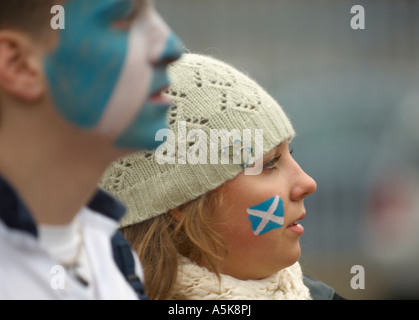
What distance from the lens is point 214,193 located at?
202cm

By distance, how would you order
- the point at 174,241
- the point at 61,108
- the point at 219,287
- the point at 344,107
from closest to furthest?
1. the point at 61,108
2. the point at 219,287
3. the point at 174,241
4. the point at 344,107

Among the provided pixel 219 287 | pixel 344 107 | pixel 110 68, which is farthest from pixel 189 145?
pixel 344 107

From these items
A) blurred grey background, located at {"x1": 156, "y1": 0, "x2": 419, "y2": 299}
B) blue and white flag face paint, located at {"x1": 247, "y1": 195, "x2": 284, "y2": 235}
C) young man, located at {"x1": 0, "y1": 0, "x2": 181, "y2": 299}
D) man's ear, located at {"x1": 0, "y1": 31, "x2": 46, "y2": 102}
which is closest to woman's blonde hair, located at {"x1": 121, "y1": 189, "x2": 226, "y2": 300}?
Result: blue and white flag face paint, located at {"x1": 247, "y1": 195, "x2": 284, "y2": 235}

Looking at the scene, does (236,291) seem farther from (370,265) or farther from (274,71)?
(274,71)

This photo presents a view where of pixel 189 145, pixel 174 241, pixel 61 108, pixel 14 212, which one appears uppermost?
pixel 61 108

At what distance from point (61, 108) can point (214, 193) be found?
1.06m

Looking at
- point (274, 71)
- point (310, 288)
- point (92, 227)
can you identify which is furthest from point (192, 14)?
point (92, 227)

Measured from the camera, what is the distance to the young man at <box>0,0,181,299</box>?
39.4 inches

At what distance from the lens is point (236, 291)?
196 cm

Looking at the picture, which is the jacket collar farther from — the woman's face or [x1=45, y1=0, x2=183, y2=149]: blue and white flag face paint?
the woman's face

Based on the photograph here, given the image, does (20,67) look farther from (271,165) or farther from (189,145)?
(271,165)

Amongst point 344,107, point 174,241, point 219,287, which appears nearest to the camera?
point 219,287

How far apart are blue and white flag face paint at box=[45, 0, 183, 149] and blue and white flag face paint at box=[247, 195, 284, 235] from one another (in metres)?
0.96

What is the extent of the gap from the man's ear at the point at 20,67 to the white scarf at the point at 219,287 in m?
1.10
